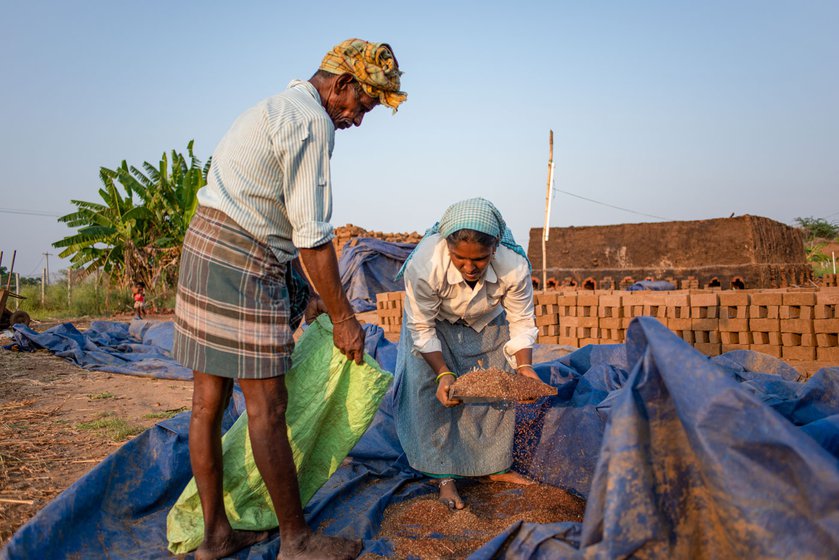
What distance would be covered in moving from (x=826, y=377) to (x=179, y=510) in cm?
250

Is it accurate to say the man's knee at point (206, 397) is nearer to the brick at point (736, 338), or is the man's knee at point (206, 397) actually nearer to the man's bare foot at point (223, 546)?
the man's bare foot at point (223, 546)

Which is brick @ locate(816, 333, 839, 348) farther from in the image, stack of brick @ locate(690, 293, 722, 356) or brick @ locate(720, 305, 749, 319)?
stack of brick @ locate(690, 293, 722, 356)

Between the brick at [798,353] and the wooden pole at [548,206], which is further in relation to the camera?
the wooden pole at [548,206]

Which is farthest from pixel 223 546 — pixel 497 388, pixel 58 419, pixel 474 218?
pixel 58 419

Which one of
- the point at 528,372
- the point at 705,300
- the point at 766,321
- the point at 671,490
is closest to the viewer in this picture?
the point at 671,490

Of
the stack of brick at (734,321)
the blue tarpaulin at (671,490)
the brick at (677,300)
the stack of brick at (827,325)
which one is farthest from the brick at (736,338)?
the blue tarpaulin at (671,490)

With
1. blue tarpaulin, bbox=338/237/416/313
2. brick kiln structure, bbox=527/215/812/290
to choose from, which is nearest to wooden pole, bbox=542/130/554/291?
brick kiln structure, bbox=527/215/812/290

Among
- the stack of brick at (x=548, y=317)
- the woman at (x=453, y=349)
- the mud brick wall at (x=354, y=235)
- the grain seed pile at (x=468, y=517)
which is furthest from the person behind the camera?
the mud brick wall at (x=354, y=235)

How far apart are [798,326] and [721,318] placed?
0.62 metres

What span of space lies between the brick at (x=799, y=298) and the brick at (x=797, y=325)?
0.15 metres

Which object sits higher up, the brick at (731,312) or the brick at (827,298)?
the brick at (827,298)

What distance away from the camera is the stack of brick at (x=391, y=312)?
8023 mm

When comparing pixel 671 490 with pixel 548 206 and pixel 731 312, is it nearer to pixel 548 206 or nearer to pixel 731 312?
pixel 731 312

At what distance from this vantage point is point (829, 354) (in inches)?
206
